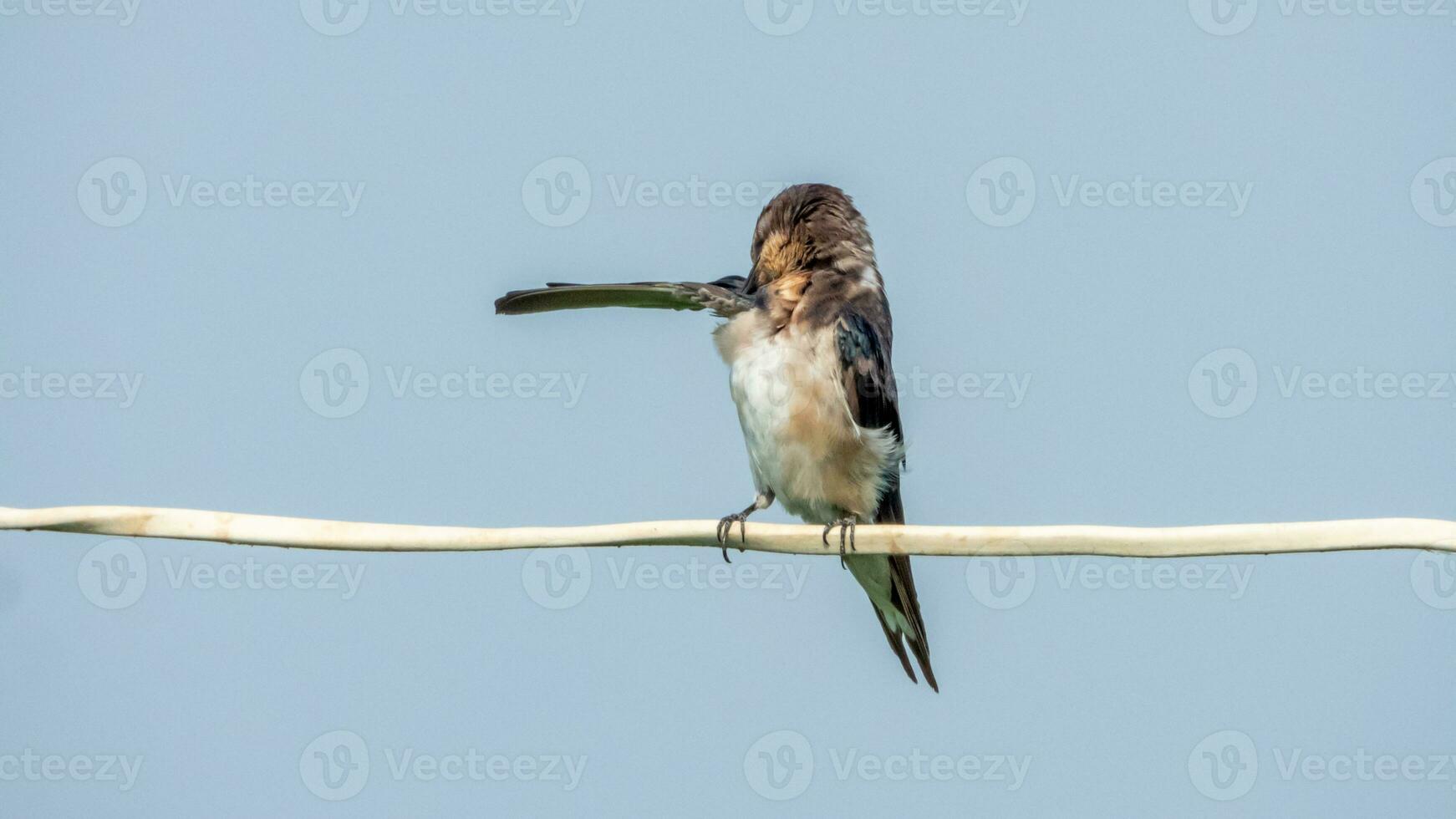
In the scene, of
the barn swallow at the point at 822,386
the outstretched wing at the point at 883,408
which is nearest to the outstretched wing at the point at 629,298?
the barn swallow at the point at 822,386

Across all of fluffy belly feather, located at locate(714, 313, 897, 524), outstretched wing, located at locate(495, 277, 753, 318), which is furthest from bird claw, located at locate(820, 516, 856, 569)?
outstretched wing, located at locate(495, 277, 753, 318)

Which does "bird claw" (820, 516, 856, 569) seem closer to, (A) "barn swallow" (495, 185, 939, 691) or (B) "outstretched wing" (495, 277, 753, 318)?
(A) "barn swallow" (495, 185, 939, 691)

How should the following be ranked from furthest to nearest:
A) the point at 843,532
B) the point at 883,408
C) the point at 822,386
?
the point at 883,408
the point at 822,386
the point at 843,532

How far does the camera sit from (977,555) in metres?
4.73

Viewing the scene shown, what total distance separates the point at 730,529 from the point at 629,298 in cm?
111

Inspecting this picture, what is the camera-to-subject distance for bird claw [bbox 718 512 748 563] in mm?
5326

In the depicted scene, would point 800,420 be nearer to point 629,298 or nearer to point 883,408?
point 883,408

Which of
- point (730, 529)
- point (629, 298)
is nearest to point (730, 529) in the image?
point (730, 529)

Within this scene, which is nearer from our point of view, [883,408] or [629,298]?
[629,298]

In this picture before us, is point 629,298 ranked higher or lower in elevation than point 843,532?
higher

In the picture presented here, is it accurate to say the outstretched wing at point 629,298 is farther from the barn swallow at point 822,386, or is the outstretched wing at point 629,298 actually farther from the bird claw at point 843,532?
the bird claw at point 843,532

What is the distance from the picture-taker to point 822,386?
744 centimetres

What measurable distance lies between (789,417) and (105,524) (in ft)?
11.8

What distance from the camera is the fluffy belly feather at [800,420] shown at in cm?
744
